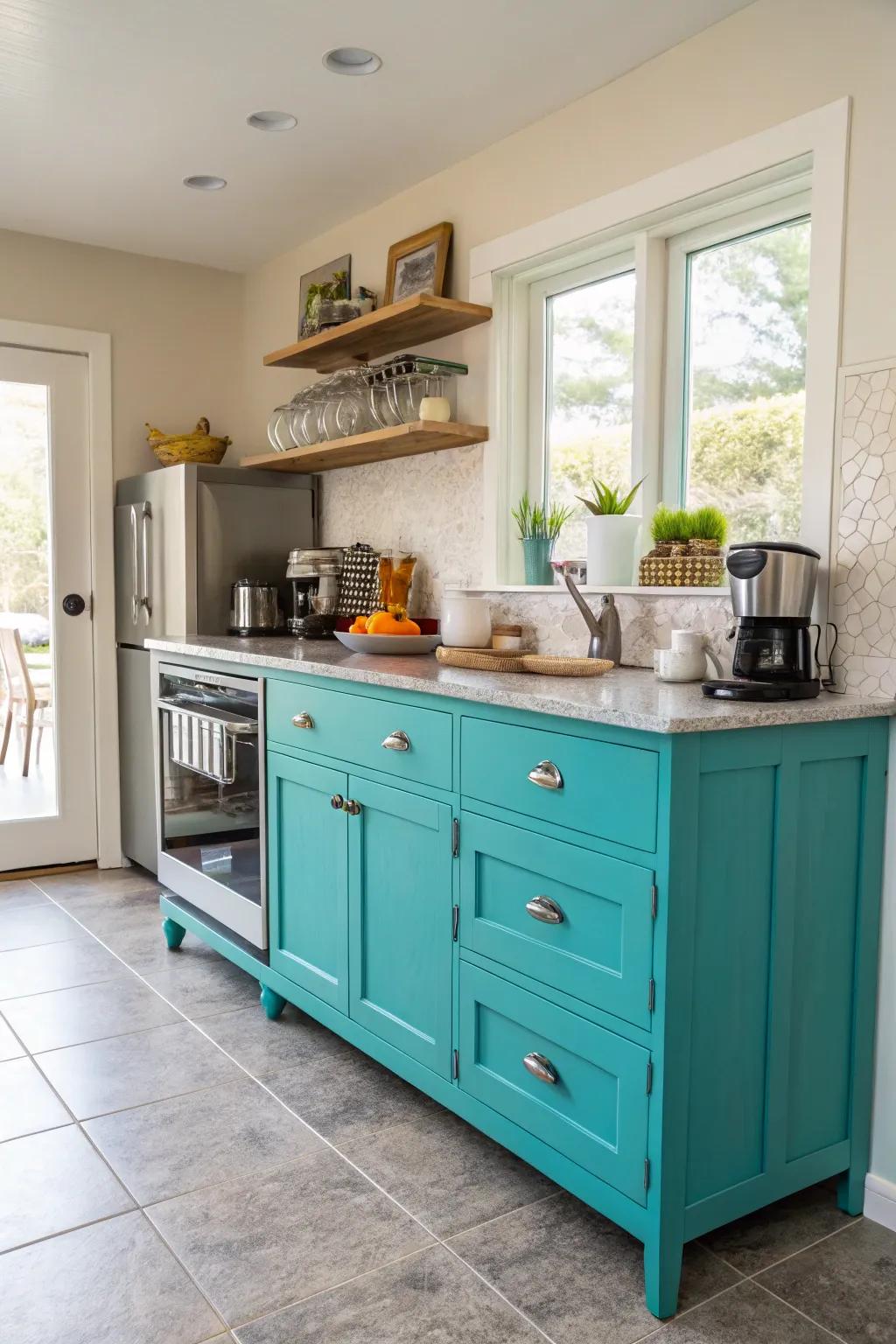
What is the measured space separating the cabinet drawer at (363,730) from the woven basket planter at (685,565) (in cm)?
70

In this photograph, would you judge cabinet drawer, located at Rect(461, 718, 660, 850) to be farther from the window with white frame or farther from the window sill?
the window with white frame

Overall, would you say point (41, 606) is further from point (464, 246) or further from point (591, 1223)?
point (591, 1223)

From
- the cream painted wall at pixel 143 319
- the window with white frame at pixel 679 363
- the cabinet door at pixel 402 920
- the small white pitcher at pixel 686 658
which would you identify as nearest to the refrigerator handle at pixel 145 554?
the cream painted wall at pixel 143 319

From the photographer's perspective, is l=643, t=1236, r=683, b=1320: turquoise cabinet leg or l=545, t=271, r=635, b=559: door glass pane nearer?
l=643, t=1236, r=683, b=1320: turquoise cabinet leg

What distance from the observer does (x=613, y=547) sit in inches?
102

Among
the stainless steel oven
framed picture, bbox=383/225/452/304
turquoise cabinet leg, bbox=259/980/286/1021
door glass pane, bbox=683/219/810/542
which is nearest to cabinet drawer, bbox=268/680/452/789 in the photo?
the stainless steel oven

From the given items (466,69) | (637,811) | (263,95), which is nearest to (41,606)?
(263,95)

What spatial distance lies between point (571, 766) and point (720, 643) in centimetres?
73

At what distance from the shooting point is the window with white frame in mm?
2324

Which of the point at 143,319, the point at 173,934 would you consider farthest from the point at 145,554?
the point at 173,934

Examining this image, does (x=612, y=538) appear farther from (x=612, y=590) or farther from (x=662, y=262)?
(x=662, y=262)

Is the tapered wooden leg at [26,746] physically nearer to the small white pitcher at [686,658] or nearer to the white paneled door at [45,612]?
the white paneled door at [45,612]

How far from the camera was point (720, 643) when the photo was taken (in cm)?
232

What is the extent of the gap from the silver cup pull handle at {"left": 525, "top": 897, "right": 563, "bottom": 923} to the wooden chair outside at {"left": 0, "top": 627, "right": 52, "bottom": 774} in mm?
2839
